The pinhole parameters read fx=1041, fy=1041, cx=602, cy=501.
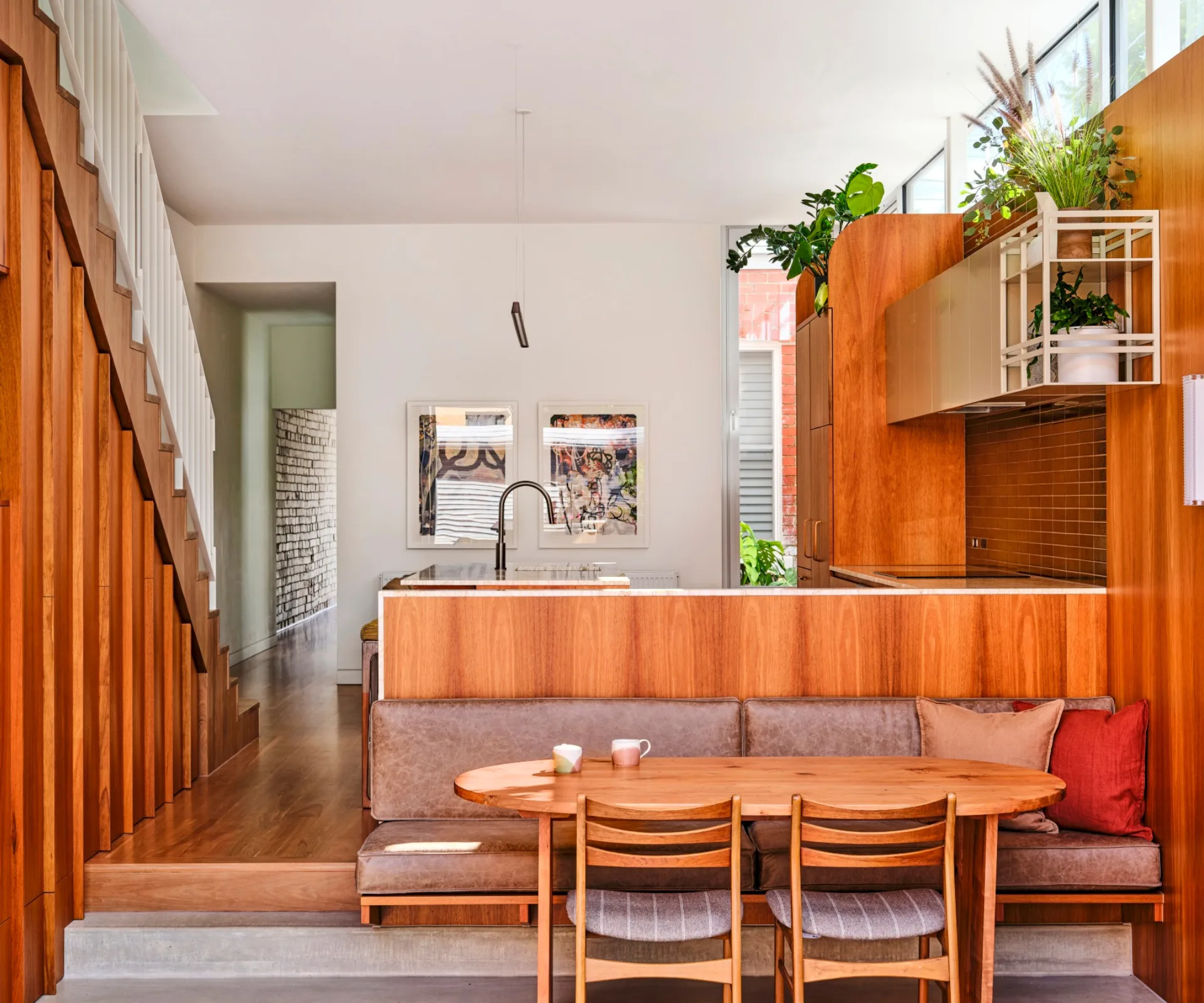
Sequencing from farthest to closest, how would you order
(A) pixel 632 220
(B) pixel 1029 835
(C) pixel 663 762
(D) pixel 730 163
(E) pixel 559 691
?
(A) pixel 632 220 < (D) pixel 730 163 < (E) pixel 559 691 < (B) pixel 1029 835 < (C) pixel 663 762

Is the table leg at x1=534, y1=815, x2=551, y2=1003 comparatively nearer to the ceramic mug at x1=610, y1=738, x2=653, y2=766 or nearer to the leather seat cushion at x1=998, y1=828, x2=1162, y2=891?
the ceramic mug at x1=610, y1=738, x2=653, y2=766

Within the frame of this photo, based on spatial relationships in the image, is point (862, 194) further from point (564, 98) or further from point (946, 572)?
point (946, 572)

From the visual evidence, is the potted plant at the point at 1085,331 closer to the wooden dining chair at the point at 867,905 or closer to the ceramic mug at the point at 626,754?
the wooden dining chair at the point at 867,905

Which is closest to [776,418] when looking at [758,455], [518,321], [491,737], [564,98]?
[758,455]

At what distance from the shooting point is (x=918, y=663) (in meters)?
3.58

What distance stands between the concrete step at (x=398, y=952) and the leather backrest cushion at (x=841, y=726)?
581 mm

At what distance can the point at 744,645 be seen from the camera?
3584mm

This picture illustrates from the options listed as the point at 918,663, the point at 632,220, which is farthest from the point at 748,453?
the point at 918,663

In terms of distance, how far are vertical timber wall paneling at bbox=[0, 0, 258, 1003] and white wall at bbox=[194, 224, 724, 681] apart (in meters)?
3.28

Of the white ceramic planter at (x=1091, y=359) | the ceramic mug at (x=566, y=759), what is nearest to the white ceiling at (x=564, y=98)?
the white ceramic planter at (x=1091, y=359)

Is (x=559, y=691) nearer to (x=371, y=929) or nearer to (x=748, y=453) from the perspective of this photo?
(x=371, y=929)

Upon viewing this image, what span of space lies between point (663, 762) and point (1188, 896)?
1.61m

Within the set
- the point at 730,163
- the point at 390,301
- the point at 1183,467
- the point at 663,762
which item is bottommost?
the point at 663,762

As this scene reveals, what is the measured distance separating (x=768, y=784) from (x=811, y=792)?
0.11m
